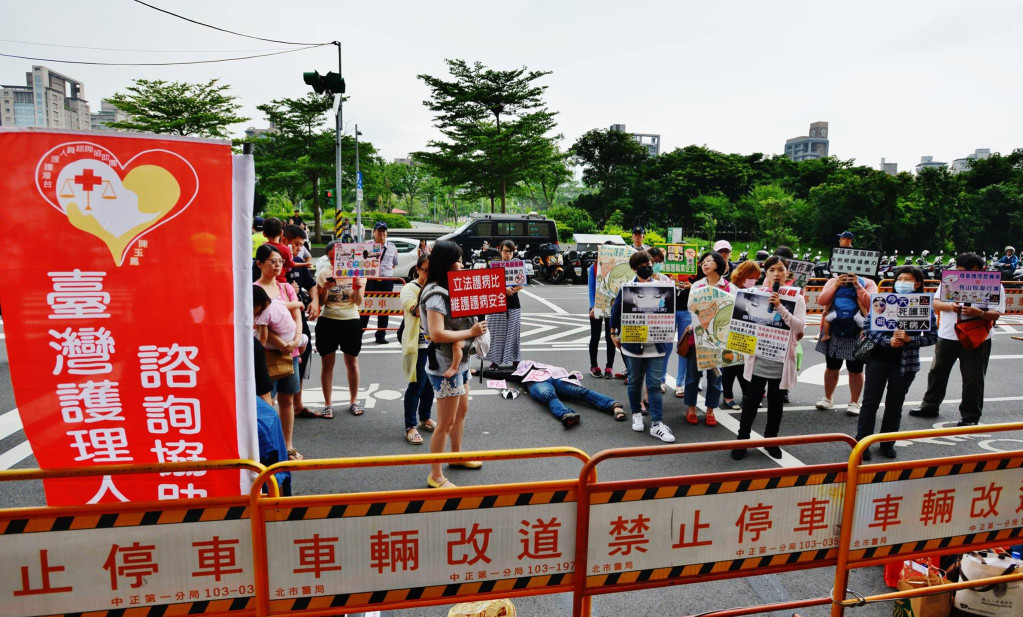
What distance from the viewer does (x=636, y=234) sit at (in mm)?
8344

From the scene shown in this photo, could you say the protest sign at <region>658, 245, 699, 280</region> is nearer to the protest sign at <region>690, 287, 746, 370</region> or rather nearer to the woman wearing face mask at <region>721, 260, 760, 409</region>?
the woman wearing face mask at <region>721, 260, 760, 409</region>

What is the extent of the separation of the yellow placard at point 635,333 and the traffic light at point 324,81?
10.0 meters

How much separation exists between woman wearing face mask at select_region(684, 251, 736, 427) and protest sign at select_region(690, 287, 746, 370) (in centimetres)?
11

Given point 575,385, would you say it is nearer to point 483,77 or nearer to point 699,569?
point 699,569

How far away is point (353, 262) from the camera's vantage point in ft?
25.0

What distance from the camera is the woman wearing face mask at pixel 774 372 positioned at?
5.07 m

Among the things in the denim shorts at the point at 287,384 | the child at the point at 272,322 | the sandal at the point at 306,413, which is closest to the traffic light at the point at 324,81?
the sandal at the point at 306,413

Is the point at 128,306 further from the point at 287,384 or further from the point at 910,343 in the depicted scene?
the point at 910,343

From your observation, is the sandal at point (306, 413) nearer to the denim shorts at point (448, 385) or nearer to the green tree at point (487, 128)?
the denim shorts at point (448, 385)

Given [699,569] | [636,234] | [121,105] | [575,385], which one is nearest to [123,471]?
[699,569]

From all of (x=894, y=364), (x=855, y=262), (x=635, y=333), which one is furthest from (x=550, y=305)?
(x=894, y=364)

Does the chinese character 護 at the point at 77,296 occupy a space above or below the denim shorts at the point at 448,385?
above

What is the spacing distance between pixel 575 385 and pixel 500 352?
1.51 metres

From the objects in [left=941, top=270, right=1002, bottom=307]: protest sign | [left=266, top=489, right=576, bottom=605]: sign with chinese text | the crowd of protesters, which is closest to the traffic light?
the crowd of protesters
